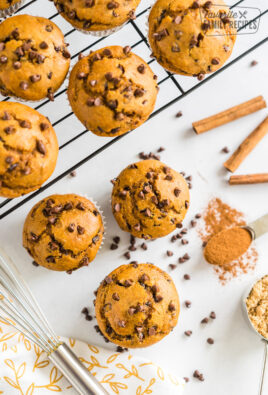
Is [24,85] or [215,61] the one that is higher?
[24,85]

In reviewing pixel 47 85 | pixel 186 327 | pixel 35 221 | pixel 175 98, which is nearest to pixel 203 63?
pixel 175 98

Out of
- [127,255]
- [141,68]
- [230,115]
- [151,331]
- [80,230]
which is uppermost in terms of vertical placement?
[141,68]

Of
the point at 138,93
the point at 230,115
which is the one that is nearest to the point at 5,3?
the point at 138,93

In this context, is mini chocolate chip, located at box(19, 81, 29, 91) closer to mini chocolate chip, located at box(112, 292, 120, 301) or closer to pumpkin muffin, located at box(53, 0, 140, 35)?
pumpkin muffin, located at box(53, 0, 140, 35)

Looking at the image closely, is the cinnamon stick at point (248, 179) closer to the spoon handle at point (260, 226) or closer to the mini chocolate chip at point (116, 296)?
the spoon handle at point (260, 226)

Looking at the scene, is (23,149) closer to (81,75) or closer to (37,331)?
(81,75)

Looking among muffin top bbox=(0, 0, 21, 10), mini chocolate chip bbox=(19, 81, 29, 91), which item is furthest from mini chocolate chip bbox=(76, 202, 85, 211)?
muffin top bbox=(0, 0, 21, 10)

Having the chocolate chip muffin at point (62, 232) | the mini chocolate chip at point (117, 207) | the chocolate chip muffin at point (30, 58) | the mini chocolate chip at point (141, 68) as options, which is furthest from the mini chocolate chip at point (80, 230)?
the mini chocolate chip at point (141, 68)
